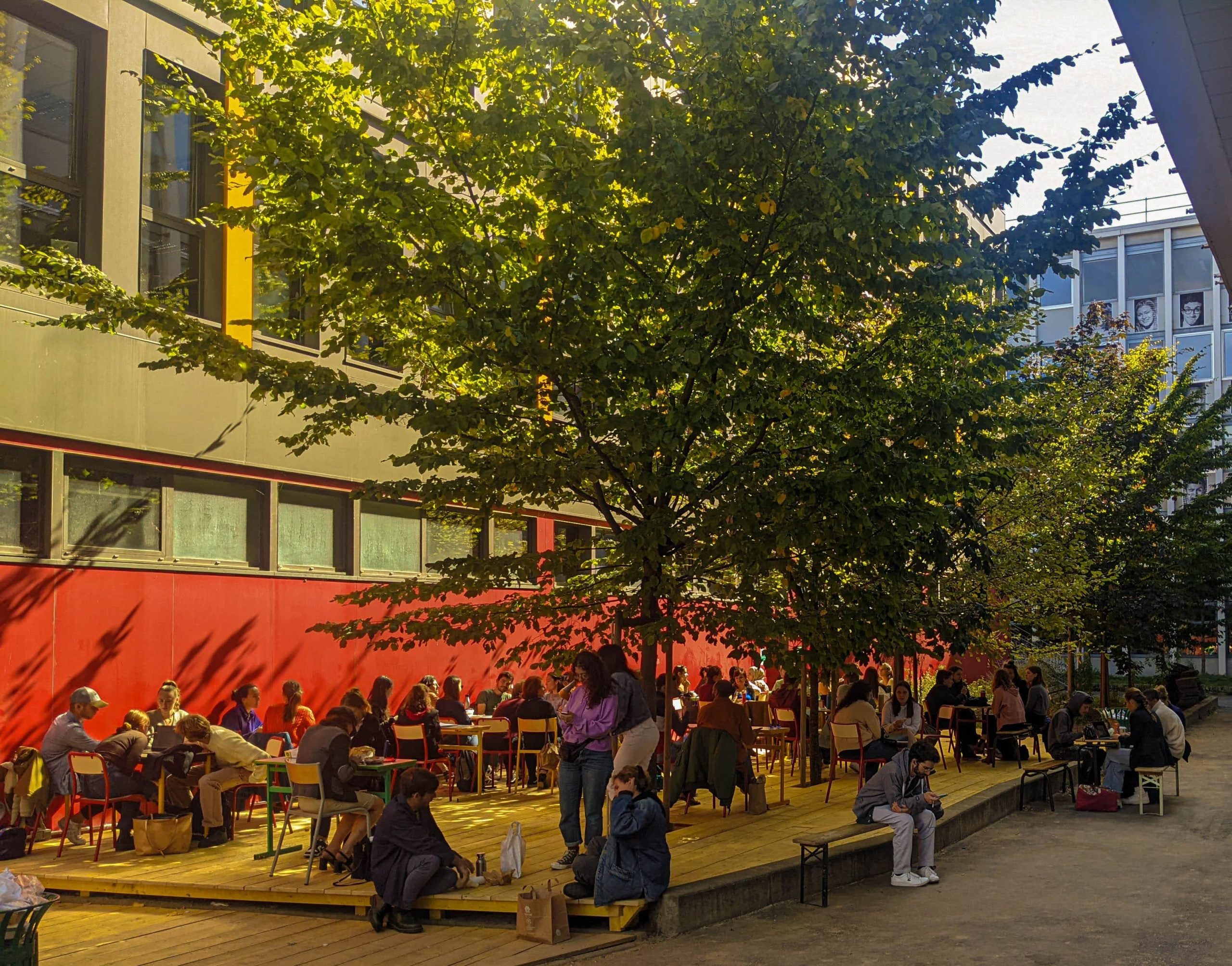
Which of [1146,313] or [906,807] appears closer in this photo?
[906,807]

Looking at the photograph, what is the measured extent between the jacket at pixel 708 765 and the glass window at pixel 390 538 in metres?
6.37

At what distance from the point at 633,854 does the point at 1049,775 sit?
987 cm

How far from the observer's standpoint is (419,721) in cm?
1441

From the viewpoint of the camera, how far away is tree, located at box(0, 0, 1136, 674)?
30.7ft

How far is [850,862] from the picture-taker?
11.4 m

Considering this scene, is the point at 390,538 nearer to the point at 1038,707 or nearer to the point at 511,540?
the point at 511,540

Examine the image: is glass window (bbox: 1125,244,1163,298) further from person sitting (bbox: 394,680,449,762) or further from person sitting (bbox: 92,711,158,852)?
person sitting (bbox: 92,711,158,852)

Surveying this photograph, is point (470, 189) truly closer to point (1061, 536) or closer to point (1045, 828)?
point (1045, 828)

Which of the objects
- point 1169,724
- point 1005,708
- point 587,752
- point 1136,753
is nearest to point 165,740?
point 587,752

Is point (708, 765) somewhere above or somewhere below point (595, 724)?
below

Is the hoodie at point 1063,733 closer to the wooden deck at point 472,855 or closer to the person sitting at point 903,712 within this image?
the person sitting at point 903,712

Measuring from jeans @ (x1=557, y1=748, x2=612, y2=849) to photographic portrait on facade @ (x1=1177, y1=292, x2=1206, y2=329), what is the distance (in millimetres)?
52813

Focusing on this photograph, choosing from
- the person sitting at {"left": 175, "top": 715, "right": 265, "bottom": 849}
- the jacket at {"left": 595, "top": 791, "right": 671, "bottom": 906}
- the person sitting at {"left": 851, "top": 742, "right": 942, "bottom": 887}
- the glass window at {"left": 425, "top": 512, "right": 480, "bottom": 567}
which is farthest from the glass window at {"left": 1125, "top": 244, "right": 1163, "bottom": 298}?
the jacket at {"left": 595, "top": 791, "right": 671, "bottom": 906}

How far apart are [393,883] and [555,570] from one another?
2.98 m
